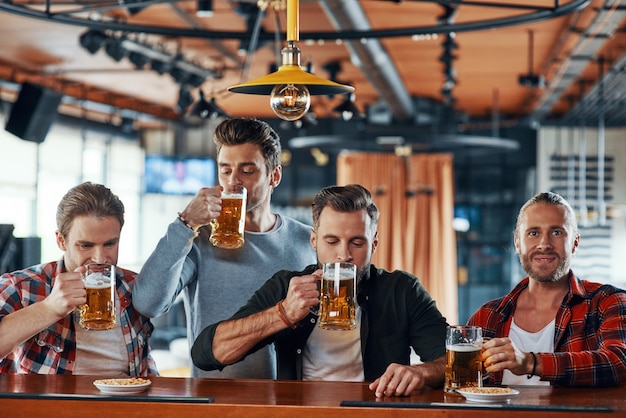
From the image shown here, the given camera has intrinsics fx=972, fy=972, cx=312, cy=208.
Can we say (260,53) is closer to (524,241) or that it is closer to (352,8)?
(352,8)

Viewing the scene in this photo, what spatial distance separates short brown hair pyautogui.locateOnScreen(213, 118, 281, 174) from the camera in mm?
3277

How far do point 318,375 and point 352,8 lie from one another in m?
3.76

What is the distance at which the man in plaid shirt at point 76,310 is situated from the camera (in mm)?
2979

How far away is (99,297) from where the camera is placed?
107 inches

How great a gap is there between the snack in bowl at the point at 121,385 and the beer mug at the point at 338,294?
518 mm

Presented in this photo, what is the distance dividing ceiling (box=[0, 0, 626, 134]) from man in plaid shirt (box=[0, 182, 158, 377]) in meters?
1.63

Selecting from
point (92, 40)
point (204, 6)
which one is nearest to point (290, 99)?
point (204, 6)

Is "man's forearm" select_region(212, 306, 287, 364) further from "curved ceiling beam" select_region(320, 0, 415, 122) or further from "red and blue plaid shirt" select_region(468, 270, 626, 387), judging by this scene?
"curved ceiling beam" select_region(320, 0, 415, 122)

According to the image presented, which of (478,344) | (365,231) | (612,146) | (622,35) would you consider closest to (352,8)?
(622,35)

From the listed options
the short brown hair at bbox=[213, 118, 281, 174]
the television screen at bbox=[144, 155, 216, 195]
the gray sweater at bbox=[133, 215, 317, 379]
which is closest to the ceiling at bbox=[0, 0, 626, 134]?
the television screen at bbox=[144, 155, 216, 195]

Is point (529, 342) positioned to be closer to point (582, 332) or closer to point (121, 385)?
point (582, 332)

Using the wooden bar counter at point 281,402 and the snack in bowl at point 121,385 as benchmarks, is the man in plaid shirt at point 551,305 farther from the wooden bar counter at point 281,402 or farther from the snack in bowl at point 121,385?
the snack in bowl at point 121,385

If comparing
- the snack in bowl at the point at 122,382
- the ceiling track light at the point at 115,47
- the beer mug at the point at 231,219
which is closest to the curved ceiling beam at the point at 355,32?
the beer mug at the point at 231,219

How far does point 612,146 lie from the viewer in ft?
44.0
